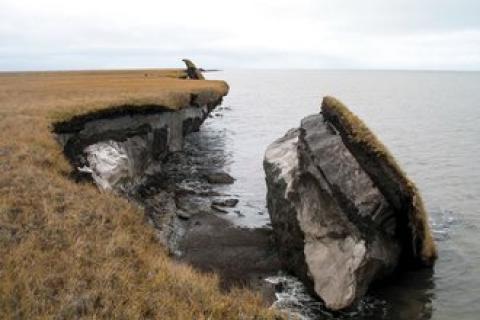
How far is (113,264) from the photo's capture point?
10812 millimetres

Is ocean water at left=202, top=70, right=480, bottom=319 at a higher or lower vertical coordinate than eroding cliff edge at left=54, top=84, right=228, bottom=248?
lower

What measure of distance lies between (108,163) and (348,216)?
35.8ft

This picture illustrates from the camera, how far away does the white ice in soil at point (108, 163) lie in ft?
70.2

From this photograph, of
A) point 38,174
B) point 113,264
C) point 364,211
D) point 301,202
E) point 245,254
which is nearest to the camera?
point 113,264

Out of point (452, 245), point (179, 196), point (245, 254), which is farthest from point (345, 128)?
point (179, 196)

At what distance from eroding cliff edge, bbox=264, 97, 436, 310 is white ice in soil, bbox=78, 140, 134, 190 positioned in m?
7.73

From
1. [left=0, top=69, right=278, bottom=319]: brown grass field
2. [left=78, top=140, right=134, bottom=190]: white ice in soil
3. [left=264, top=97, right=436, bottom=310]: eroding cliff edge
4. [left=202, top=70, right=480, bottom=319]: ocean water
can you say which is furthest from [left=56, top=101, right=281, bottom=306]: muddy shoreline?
[left=0, top=69, right=278, bottom=319]: brown grass field

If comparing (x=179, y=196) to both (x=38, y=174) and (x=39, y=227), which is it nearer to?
(x=38, y=174)

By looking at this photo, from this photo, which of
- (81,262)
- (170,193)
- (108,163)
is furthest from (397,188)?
(170,193)

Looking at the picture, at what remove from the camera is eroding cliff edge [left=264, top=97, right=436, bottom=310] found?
697 inches

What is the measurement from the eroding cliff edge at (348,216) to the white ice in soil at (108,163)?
7731 millimetres

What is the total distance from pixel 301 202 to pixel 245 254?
12.7ft

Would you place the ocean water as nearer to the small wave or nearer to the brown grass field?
the small wave

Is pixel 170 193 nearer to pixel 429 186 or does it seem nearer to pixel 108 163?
pixel 108 163
